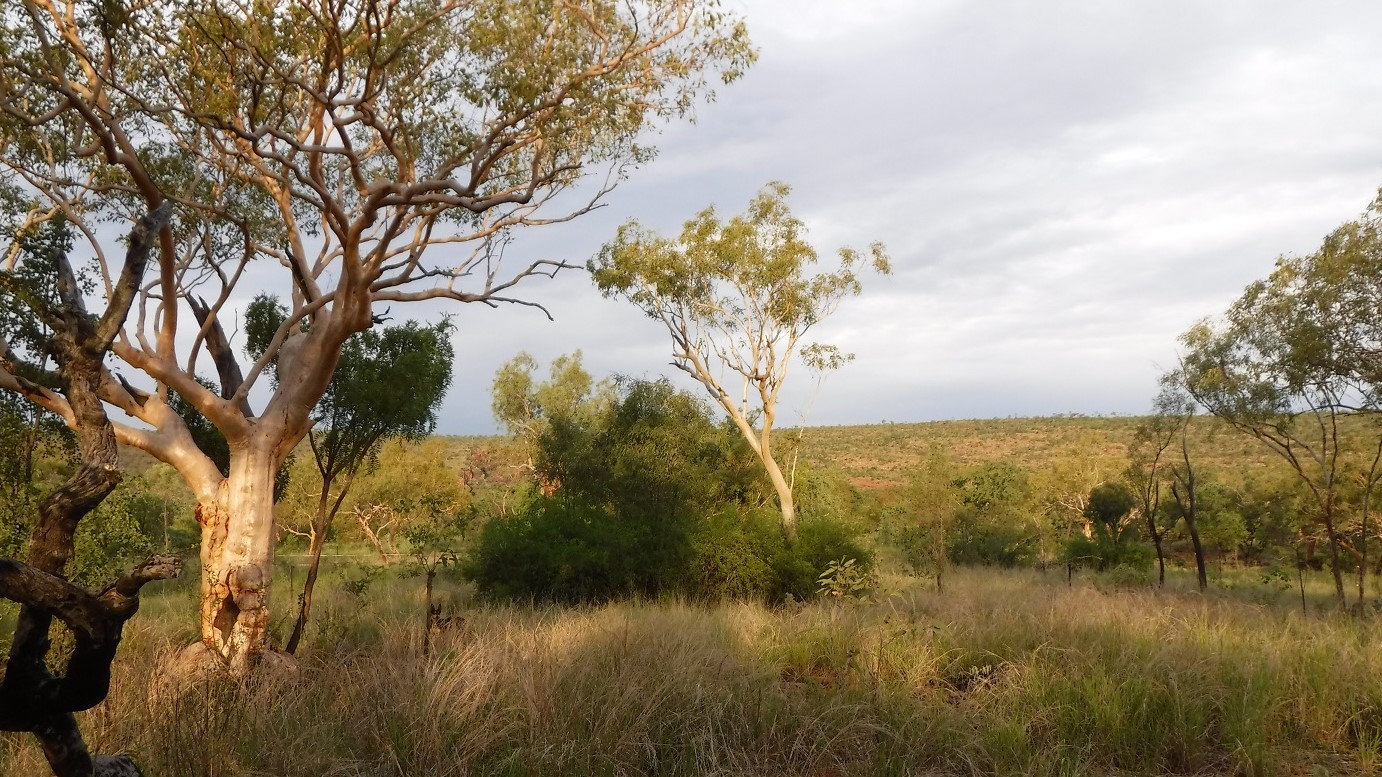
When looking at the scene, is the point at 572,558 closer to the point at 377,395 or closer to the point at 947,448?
the point at 377,395

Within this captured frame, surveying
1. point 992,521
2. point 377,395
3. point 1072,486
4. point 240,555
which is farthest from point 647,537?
point 1072,486

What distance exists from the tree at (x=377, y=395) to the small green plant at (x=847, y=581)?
6298 millimetres

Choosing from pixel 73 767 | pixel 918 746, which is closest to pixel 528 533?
pixel 918 746

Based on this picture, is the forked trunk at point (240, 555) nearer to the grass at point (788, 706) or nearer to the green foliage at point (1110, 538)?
the grass at point (788, 706)

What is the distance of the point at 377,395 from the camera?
10617 millimetres

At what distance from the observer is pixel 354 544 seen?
4391 centimetres

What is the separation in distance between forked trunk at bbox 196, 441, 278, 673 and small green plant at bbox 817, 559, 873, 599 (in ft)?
24.1

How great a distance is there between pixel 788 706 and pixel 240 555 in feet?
20.6

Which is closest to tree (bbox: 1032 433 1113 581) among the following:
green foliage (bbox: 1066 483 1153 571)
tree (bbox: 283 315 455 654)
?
green foliage (bbox: 1066 483 1153 571)

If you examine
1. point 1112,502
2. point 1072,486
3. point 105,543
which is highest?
point 105,543

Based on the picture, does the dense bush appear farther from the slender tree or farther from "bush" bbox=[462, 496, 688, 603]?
the slender tree

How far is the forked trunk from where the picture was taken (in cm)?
871

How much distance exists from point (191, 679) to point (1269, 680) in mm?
8726

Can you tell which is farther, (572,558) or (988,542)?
(988,542)
